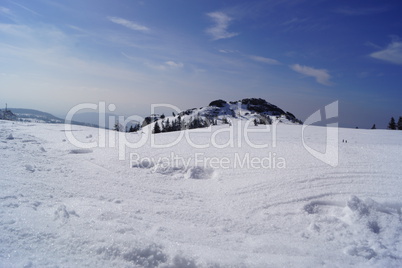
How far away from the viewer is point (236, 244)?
11.1 ft

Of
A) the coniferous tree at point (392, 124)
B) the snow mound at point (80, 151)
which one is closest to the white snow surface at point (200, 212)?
the snow mound at point (80, 151)

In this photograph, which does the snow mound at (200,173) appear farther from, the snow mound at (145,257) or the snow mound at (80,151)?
the snow mound at (80,151)

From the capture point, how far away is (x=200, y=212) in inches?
170

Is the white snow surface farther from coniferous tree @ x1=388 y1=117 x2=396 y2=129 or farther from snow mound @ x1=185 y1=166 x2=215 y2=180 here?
coniferous tree @ x1=388 y1=117 x2=396 y2=129

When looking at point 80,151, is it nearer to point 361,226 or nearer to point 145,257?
point 145,257

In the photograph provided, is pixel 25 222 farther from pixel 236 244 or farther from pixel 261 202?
pixel 261 202

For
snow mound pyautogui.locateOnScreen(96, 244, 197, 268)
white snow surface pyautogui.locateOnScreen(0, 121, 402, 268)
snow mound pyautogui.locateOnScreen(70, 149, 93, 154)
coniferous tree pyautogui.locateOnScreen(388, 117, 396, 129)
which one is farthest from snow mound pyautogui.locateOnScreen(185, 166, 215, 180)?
coniferous tree pyautogui.locateOnScreen(388, 117, 396, 129)

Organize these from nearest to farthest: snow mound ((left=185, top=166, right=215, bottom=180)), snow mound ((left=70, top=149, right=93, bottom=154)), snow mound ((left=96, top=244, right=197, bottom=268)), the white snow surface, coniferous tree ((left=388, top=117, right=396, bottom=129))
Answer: snow mound ((left=96, top=244, right=197, bottom=268))
the white snow surface
snow mound ((left=185, top=166, right=215, bottom=180))
snow mound ((left=70, top=149, right=93, bottom=154))
coniferous tree ((left=388, top=117, right=396, bottom=129))

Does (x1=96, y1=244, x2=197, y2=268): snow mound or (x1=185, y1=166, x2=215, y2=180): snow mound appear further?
(x1=185, y1=166, x2=215, y2=180): snow mound

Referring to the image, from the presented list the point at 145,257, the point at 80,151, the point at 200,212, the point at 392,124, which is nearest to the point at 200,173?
the point at 200,212

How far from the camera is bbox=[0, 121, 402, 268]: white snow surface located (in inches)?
115

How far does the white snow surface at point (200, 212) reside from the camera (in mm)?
2922

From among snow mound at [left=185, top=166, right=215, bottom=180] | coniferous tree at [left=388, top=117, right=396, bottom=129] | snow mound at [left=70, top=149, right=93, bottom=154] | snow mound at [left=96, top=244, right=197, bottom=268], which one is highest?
coniferous tree at [left=388, top=117, right=396, bottom=129]

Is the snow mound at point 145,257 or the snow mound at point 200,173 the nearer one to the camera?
the snow mound at point 145,257
